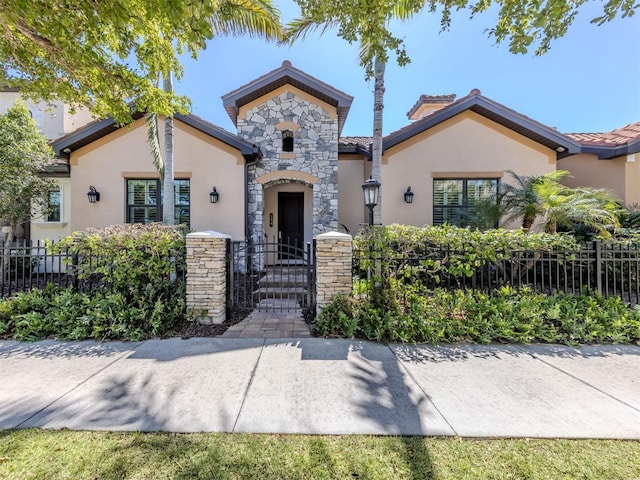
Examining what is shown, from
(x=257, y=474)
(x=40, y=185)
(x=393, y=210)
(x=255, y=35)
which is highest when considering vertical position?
(x=255, y=35)

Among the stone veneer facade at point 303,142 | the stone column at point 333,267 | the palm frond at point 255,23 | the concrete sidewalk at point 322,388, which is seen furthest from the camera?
the stone veneer facade at point 303,142

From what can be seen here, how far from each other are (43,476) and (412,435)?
293 cm

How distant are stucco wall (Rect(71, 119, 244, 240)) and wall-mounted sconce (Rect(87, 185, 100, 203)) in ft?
0.41

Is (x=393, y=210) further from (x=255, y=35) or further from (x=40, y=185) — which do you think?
(x=40, y=185)

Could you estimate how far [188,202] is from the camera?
9.10 meters

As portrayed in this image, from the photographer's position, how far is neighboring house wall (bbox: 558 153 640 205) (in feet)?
29.8

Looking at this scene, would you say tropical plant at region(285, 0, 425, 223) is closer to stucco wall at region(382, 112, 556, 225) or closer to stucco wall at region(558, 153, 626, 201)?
stucco wall at region(382, 112, 556, 225)

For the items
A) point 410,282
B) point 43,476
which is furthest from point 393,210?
point 43,476

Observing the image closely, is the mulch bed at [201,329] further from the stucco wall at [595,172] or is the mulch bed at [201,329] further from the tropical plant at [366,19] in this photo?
the stucco wall at [595,172]

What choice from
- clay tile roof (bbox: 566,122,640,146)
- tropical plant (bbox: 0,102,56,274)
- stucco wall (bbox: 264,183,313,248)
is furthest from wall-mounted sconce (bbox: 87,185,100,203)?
clay tile roof (bbox: 566,122,640,146)

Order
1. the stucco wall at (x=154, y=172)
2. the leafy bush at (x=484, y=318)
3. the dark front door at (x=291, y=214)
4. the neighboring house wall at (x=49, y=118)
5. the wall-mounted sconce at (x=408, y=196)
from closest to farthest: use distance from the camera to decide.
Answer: the leafy bush at (x=484, y=318) → the stucco wall at (x=154, y=172) → the wall-mounted sconce at (x=408, y=196) → the dark front door at (x=291, y=214) → the neighboring house wall at (x=49, y=118)

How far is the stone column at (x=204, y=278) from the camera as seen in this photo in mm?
5270

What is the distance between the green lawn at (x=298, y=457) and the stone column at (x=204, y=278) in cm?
273

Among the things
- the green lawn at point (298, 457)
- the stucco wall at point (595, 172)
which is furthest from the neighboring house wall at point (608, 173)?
the green lawn at point (298, 457)
